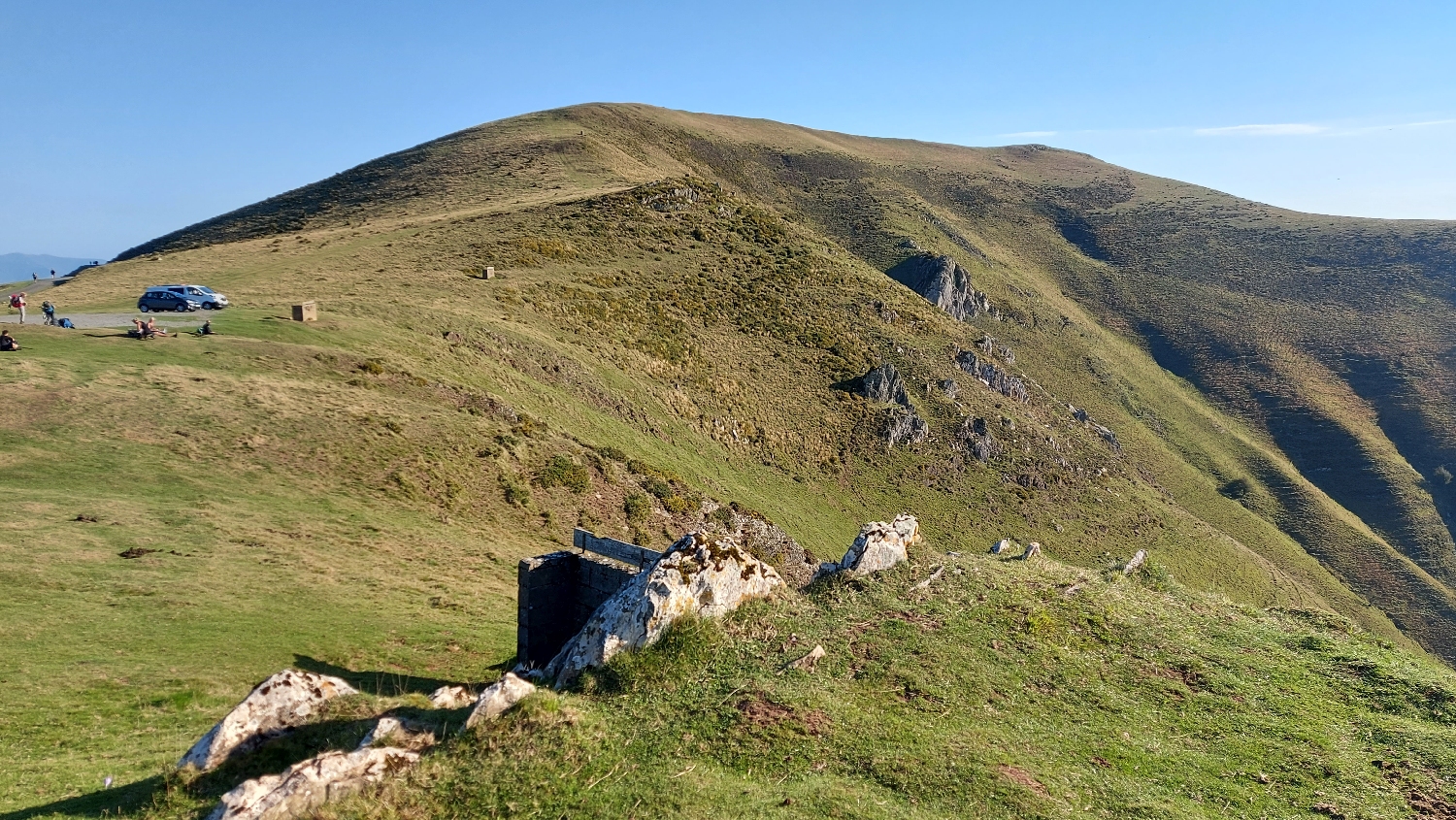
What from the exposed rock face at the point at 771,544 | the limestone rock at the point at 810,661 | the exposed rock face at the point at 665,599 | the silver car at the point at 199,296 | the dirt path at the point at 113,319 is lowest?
the exposed rock face at the point at 771,544

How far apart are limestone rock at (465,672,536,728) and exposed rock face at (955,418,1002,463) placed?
59502mm

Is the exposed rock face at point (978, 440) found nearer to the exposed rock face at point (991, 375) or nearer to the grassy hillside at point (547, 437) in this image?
the grassy hillside at point (547, 437)

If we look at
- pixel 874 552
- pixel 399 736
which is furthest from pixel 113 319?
pixel 874 552

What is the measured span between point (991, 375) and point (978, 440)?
13.7 meters

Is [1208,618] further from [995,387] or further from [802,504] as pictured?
[995,387]

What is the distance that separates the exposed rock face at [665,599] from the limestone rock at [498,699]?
145 cm

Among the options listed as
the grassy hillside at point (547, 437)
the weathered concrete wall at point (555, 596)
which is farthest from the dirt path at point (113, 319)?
the weathered concrete wall at point (555, 596)

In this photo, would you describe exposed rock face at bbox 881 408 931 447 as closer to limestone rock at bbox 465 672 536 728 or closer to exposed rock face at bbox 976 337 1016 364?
exposed rock face at bbox 976 337 1016 364

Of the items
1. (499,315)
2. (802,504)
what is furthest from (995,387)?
(499,315)

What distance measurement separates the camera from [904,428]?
64.8 meters

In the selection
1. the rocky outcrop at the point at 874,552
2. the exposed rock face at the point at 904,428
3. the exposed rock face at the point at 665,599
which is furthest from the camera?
the exposed rock face at the point at 904,428

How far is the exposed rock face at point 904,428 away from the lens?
6381cm

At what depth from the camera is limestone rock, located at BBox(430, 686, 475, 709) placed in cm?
1297

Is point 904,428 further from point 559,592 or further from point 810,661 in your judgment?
point 810,661
